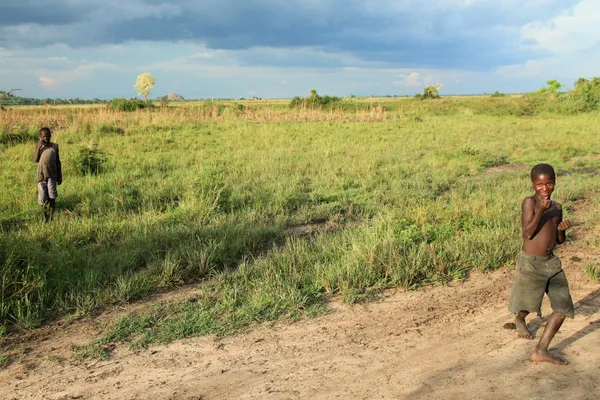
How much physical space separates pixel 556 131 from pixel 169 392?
66.2 feet

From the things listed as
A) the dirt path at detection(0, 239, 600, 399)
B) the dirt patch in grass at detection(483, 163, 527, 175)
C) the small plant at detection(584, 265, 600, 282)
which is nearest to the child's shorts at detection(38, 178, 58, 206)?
the dirt path at detection(0, 239, 600, 399)

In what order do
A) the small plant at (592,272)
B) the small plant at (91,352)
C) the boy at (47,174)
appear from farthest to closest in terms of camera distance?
the boy at (47,174), the small plant at (592,272), the small plant at (91,352)

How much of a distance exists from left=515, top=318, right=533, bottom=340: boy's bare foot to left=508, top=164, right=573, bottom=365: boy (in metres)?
0.20

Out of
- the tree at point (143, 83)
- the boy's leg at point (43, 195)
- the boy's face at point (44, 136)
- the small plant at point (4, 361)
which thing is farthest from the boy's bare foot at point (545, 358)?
the tree at point (143, 83)

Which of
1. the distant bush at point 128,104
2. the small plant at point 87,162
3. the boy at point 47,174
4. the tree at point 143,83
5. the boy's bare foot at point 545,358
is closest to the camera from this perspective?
the boy's bare foot at point 545,358

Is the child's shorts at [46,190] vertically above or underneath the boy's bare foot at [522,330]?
above

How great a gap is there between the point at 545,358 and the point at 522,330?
15.1 inches

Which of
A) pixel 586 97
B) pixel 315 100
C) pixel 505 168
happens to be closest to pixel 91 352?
pixel 505 168

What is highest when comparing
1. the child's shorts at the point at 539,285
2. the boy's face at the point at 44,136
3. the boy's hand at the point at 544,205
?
the boy's face at the point at 44,136

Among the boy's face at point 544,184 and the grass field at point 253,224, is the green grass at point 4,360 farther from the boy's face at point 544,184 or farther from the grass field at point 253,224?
the boy's face at point 544,184

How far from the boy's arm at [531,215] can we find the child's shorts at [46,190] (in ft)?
22.1

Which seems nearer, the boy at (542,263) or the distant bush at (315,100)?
the boy at (542,263)

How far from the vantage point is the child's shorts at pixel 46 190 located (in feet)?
23.6

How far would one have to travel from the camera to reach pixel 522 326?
350 cm
